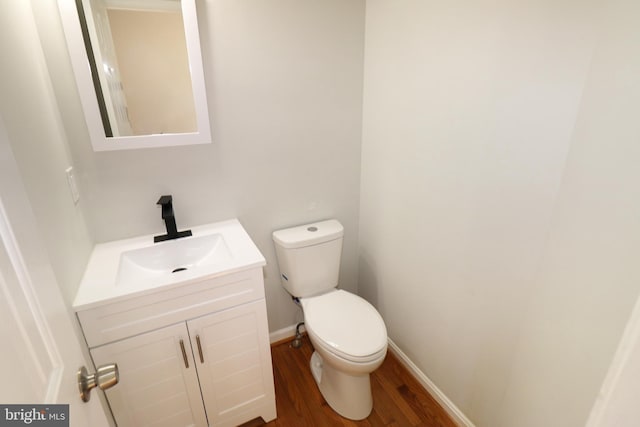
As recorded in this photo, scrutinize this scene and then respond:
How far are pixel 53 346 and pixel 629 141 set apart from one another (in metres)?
1.31

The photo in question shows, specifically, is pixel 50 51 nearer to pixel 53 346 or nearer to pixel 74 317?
pixel 74 317

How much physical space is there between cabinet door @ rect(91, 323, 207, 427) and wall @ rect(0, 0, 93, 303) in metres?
0.28

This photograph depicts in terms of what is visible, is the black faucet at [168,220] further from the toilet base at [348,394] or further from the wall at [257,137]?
the toilet base at [348,394]

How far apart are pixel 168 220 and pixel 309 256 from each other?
28.5 inches

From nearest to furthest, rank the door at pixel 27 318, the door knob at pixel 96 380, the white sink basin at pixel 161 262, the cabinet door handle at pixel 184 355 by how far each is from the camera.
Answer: the door at pixel 27 318
the door knob at pixel 96 380
the white sink basin at pixel 161 262
the cabinet door handle at pixel 184 355

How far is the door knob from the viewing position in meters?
0.60

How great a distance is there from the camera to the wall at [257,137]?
4.41 ft

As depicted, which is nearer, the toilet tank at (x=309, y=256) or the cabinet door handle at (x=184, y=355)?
the cabinet door handle at (x=184, y=355)

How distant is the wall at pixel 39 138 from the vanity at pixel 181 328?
0.15m

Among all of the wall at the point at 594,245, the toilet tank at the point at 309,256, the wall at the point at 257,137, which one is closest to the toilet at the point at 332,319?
the toilet tank at the point at 309,256

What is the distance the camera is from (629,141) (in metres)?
0.76

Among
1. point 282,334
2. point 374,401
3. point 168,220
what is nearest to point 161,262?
point 168,220

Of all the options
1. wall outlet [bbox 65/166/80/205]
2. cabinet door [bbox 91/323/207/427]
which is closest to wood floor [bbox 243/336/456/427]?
cabinet door [bbox 91/323/207/427]

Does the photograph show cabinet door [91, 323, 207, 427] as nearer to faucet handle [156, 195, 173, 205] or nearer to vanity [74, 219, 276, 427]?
vanity [74, 219, 276, 427]
